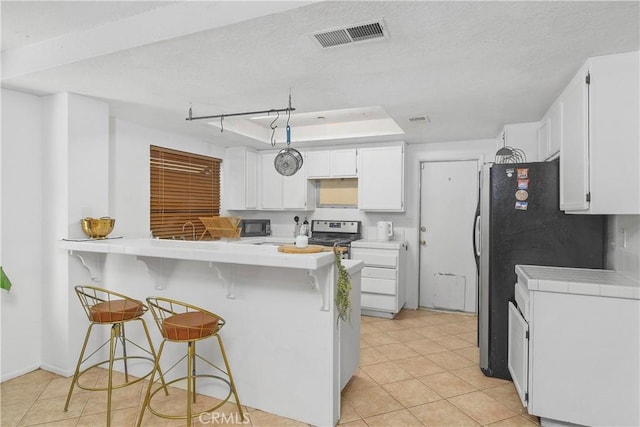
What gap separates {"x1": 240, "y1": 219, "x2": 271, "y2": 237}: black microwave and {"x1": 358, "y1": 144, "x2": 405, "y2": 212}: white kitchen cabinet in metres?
1.50

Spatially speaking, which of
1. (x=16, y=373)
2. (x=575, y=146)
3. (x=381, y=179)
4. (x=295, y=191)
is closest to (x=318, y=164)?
(x=295, y=191)

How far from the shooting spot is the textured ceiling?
1750 millimetres

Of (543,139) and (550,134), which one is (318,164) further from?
(550,134)

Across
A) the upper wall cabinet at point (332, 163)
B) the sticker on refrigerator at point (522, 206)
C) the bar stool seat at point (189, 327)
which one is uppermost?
the upper wall cabinet at point (332, 163)

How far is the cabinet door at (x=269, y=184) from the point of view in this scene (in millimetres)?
5324

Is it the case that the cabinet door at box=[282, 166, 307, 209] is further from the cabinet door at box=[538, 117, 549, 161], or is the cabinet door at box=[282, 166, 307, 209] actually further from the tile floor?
the cabinet door at box=[538, 117, 549, 161]

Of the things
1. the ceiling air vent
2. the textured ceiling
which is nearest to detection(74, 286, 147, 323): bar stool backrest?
the textured ceiling

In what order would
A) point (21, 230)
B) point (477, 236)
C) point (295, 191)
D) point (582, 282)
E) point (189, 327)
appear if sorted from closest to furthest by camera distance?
point (189, 327), point (582, 282), point (21, 230), point (477, 236), point (295, 191)

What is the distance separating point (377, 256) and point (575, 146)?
2.54 m

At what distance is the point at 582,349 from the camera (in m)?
2.14

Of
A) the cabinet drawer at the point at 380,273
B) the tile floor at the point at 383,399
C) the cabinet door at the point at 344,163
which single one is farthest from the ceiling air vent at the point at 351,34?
the cabinet drawer at the point at 380,273

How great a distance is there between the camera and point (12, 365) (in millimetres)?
2914

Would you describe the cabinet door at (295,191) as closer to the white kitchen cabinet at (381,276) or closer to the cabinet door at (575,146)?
the white kitchen cabinet at (381,276)

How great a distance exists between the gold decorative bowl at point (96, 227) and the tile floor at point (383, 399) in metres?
1.15
